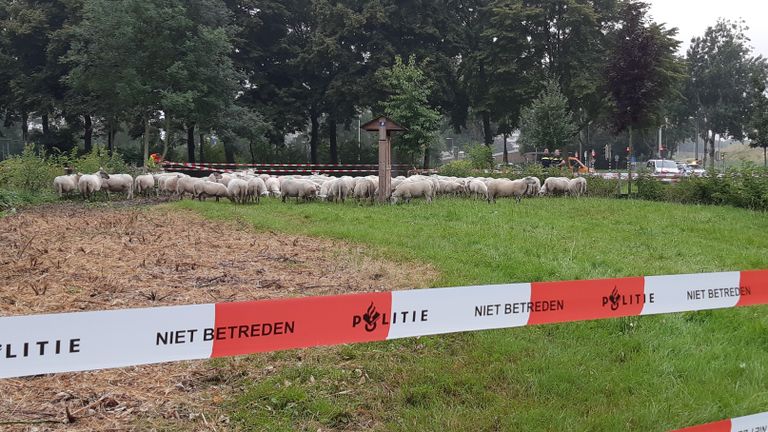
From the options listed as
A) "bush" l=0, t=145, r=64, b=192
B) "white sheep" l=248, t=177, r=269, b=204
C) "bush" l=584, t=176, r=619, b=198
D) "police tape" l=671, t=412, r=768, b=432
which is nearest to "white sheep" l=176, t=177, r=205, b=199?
"white sheep" l=248, t=177, r=269, b=204

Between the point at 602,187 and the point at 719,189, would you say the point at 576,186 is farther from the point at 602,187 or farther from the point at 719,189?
the point at 719,189

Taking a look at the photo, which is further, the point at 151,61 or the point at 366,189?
the point at 151,61

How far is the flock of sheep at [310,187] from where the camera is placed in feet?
58.3

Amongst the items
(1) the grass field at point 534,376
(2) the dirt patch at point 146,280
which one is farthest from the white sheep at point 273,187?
(1) the grass field at point 534,376

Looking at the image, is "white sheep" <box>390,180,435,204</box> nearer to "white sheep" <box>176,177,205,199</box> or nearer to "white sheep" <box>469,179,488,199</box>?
"white sheep" <box>469,179,488,199</box>

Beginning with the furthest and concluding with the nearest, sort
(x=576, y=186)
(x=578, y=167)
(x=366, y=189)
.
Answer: (x=578, y=167) < (x=576, y=186) < (x=366, y=189)

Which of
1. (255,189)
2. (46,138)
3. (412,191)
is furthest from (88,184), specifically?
(46,138)

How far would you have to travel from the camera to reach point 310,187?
59.8 feet

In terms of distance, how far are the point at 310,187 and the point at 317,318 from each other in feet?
50.4

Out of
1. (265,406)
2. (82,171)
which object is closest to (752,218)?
(265,406)

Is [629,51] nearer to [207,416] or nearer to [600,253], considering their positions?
[600,253]

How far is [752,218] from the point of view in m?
13.8

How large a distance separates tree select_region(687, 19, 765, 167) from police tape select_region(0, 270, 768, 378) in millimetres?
62314

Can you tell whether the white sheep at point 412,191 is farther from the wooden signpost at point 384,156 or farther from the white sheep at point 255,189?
the white sheep at point 255,189
